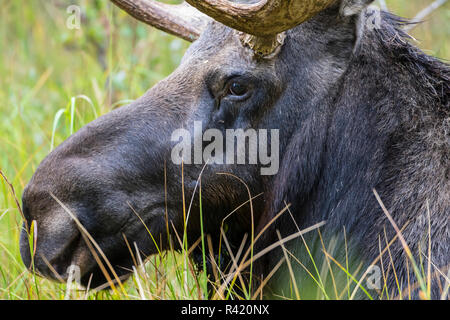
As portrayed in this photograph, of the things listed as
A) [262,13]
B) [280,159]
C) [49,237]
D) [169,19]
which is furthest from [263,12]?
[49,237]

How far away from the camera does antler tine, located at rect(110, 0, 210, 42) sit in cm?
404

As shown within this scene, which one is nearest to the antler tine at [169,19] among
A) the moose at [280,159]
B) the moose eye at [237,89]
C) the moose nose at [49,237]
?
the moose at [280,159]

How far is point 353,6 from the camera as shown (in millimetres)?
3195

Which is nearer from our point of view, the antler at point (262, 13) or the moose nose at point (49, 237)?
the antler at point (262, 13)

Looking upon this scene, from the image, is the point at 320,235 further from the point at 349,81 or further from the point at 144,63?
the point at 144,63

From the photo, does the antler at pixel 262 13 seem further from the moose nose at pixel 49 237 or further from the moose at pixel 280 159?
the moose nose at pixel 49 237

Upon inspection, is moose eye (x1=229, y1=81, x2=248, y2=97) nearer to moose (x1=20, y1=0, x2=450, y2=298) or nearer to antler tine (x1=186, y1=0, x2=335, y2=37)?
moose (x1=20, y1=0, x2=450, y2=298)

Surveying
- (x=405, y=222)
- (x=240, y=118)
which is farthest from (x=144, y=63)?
(x=405, y=222)

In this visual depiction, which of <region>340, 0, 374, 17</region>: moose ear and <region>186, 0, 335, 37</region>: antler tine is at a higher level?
<region>340, 0, 374, 17</region>: moose ear

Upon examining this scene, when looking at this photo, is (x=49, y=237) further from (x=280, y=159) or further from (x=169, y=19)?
(x=169, y=19)

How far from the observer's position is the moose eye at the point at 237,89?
10.8 feet

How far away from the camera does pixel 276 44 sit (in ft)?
10.7

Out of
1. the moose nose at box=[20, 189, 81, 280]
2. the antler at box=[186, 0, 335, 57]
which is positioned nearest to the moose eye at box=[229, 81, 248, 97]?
the antler at box=[186, 0, 335, 57]
